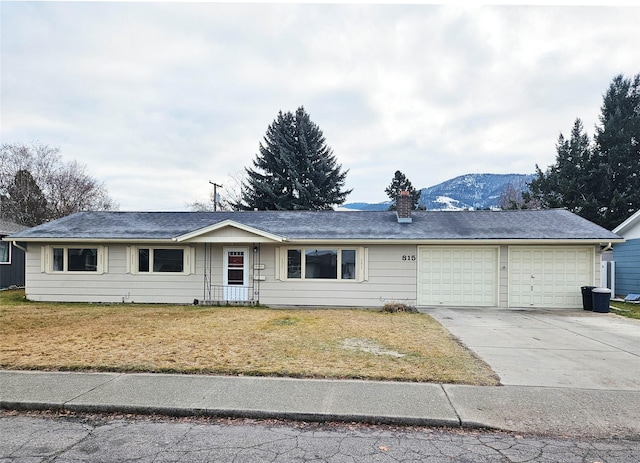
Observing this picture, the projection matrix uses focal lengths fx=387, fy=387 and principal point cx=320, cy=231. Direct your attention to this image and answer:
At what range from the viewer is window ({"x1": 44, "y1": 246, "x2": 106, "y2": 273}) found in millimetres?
14312

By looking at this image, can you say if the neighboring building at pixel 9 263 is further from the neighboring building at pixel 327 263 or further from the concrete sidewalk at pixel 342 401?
the concrete sidewalk at pixel 342 401

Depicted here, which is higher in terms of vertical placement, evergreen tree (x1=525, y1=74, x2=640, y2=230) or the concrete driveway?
evergreen tree (x1=525, y1=74, x2=640, y2=230)

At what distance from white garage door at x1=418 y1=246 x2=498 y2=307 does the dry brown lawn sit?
224 cm

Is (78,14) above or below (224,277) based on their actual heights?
above

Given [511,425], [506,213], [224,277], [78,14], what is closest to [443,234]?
[506,213]

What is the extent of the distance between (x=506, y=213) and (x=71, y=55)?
54.5 ft

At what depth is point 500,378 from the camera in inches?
210

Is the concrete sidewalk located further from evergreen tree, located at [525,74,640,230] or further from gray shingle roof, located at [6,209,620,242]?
evergreen tree, located at [525,74,640,230]

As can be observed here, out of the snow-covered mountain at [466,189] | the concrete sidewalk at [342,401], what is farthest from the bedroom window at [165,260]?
the snow-covered mountain at [466,189]

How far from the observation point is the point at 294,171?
107 feet

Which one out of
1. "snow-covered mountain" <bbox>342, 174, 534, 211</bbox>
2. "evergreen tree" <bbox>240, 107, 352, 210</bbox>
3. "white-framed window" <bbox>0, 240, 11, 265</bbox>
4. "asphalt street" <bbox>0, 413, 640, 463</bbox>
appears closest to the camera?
"asphalt street" <bbox>0, 413, 640, 463</bbox>

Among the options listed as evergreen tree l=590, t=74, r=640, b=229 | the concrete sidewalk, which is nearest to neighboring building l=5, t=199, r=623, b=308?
the concrete sidewalk

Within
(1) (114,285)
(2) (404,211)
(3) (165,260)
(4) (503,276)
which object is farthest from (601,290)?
(1) (114,285)

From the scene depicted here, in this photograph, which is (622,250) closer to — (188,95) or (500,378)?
(500,378)
